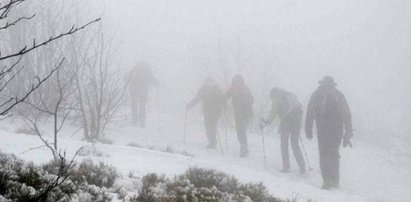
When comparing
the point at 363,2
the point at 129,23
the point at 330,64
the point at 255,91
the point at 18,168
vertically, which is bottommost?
the point at 18,168

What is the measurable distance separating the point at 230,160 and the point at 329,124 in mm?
2766

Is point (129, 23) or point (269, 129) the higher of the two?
point (129, 23)

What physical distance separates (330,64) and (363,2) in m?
19.7

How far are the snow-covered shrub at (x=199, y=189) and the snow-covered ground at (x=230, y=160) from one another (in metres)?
0.45

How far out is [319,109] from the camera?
443 inches

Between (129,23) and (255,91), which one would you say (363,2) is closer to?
(129,23)

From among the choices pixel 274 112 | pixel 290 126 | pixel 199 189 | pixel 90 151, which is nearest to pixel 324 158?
pixel 290 126

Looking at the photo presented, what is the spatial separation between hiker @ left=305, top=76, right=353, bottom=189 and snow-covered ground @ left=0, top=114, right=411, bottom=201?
52 centimetres

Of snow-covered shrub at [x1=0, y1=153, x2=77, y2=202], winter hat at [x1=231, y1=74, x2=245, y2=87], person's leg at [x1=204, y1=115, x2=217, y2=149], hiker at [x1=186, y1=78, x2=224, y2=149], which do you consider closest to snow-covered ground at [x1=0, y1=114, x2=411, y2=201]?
person's leg at [x1=204, y1=115, x2=217, y2=149]

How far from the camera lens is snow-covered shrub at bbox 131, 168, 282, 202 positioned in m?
5.26

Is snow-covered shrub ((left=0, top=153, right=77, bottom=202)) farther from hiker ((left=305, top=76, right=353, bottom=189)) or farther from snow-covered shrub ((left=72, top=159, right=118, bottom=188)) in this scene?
hiker ((left=305, top=76, right=353, bottom=189))

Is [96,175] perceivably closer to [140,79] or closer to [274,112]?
[274,112]

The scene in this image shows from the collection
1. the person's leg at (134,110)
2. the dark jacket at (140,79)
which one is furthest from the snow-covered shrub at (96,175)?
the dark jacket at (140,79)

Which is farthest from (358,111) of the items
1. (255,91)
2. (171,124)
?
(171,124)
